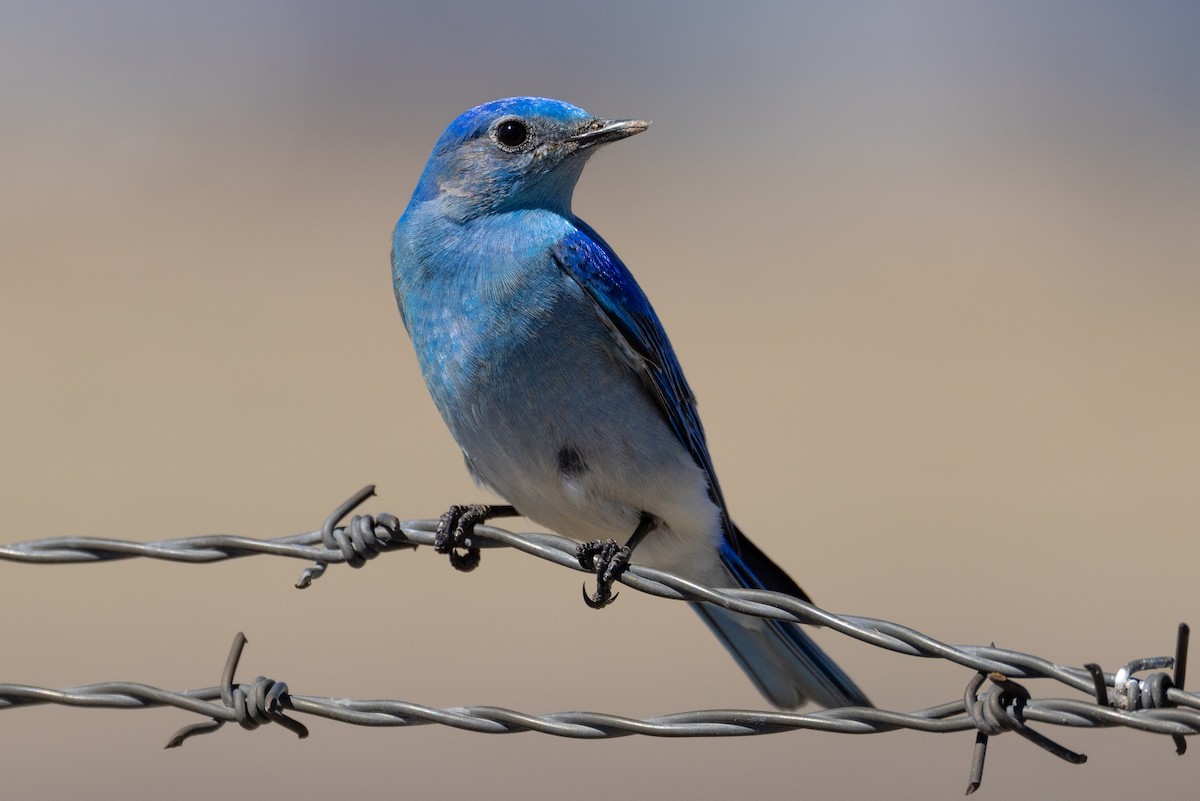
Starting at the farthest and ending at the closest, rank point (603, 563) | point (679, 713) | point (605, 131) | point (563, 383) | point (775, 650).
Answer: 1. point (605, 131)
2. point (775, 650)
3. point (563, 383)
4. point (603, 563)
5. point (679, 713)

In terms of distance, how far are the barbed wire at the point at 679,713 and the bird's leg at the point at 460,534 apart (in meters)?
0.12

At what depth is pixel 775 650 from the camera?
448cm

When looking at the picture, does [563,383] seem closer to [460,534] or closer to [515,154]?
[460,534]

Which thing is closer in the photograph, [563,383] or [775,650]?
[563,383]

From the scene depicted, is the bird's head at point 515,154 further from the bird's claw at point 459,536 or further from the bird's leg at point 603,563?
the bird's leg at point 603,563

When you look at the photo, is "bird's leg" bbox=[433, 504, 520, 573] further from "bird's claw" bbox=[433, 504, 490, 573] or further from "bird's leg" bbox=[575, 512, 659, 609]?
"bird's leg" bbox=[575, 512, 659, 609]

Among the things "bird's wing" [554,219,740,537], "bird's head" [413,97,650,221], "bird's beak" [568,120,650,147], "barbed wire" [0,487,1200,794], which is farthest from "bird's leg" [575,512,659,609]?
"bird's beak" [568,120,650,147]

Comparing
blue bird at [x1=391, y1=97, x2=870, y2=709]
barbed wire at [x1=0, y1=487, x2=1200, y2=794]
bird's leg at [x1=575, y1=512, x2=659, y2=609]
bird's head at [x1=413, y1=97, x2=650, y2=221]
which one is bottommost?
barbed wire at [x1=0, y1=487, x2=1200, y2=794]

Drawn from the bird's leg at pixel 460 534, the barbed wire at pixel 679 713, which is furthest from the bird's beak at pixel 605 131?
the barbed wire at pixel 679 713

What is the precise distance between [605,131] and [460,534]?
1.61 m

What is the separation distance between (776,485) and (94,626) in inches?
256

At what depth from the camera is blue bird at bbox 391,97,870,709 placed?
4.30 m

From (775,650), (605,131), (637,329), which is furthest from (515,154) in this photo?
(775,650)

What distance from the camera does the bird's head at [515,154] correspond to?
189 inches
